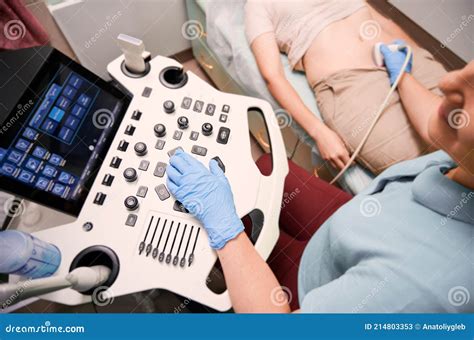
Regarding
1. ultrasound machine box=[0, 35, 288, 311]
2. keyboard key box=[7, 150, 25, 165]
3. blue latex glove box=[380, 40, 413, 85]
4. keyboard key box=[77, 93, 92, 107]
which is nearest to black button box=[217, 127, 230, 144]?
ultrasound machine box=[0, 35, 288, 311]

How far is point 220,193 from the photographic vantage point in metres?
0.73

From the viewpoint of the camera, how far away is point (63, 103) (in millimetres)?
668

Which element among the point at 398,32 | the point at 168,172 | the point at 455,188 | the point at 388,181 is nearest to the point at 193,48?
the point at 398,32

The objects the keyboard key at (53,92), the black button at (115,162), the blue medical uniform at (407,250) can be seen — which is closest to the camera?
the blue medical uniform at (407,250)

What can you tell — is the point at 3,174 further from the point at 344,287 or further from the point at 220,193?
the point at 344,287

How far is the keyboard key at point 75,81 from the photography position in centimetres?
69

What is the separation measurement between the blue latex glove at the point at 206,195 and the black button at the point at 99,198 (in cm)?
16

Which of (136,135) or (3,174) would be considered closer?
(3,174)

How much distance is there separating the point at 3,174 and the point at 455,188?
0.87 metres

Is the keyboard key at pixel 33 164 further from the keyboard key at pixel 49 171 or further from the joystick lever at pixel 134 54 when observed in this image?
the joystick lever at pixel 134 54

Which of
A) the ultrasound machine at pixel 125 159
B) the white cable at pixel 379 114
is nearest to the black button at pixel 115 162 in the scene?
the ultrasound machine at pixel 125 159

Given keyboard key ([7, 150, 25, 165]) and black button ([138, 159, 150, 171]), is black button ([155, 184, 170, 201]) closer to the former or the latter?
black button ([138, 159, 150, 171])

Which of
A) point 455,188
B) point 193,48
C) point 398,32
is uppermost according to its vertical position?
point 398,32
